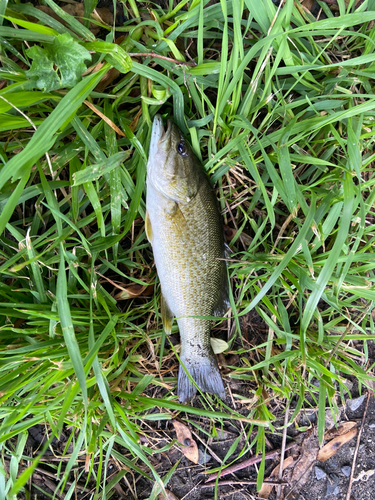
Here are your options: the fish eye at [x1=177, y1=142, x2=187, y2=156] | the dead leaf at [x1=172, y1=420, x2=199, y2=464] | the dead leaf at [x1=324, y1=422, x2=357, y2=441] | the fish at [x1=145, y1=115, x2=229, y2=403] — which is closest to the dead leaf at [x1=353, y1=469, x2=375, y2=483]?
the dead leaf at [x1=324, y1=422, x2=357, y2=441]

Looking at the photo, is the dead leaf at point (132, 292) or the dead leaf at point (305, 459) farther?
the dead leaf at point (305, 459)

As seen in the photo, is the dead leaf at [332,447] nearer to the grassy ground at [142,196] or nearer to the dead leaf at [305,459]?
the dead leaf at [305,459]

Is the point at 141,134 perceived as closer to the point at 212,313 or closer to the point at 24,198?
the point at 24,198

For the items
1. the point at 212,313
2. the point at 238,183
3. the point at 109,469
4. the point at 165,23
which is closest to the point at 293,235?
the point at 238,183

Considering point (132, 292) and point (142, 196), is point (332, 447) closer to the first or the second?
point (132, 292)

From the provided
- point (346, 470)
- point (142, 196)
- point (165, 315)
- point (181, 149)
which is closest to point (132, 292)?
point (165, 315)

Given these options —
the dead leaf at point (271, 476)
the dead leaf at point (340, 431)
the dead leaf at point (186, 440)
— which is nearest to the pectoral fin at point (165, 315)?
the dead leaf at point (186, 440)

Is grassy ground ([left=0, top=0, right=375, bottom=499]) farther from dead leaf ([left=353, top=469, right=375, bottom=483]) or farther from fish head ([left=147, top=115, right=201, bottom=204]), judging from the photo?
dead leaf ([left=353, top=469, right=375, bottom=483])
